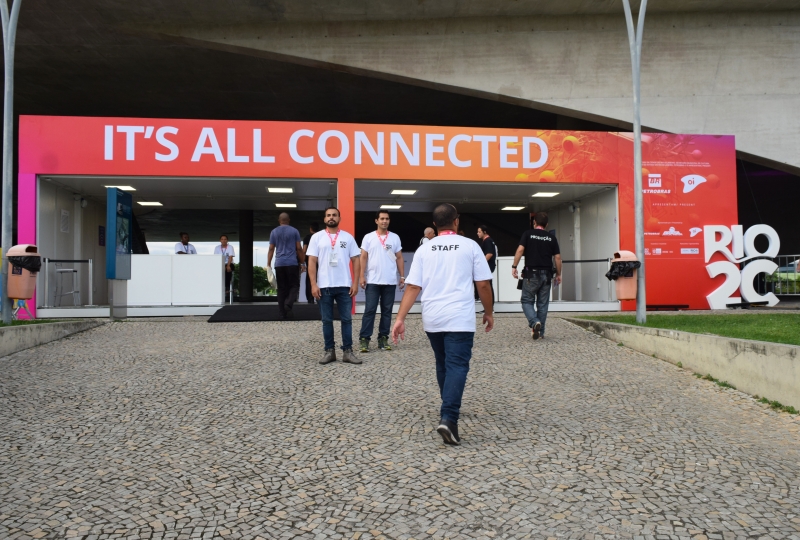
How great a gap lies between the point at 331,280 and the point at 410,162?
7154mm

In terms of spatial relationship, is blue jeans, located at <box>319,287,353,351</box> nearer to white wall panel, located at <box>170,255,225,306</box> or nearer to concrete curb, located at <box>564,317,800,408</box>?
concrete curb, located at <box>564,317,800,408</box>

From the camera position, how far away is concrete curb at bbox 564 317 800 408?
208 inches

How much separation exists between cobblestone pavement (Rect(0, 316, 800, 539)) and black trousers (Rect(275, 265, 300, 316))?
4.03 metres

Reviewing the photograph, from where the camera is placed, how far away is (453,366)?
167 inches

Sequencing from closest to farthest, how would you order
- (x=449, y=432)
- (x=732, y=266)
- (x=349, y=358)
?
(x=449, y=432)
(x=349, y=358)
(x=732, y=266)

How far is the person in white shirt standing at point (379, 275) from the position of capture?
7.96m

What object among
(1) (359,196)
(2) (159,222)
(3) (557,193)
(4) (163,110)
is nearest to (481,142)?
(3) (557,193)

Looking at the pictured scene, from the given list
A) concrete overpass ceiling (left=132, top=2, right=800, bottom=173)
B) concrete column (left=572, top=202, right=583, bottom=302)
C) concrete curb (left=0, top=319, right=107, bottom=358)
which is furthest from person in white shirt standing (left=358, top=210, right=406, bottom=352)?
concrete overpass ceiling (left=132, top=2, right=800, bottom=173)

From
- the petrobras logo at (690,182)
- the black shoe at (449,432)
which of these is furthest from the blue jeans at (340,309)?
the petrobras logo at (690,182)

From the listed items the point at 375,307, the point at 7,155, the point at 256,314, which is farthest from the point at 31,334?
the point at 375,307

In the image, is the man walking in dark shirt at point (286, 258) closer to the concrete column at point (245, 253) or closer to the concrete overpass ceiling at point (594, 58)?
the concrete overpass ceiling at point (594, 58)

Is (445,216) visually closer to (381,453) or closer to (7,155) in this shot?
(381,453)

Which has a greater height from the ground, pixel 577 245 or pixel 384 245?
pixel 577 245

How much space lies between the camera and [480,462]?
3.85 metres
